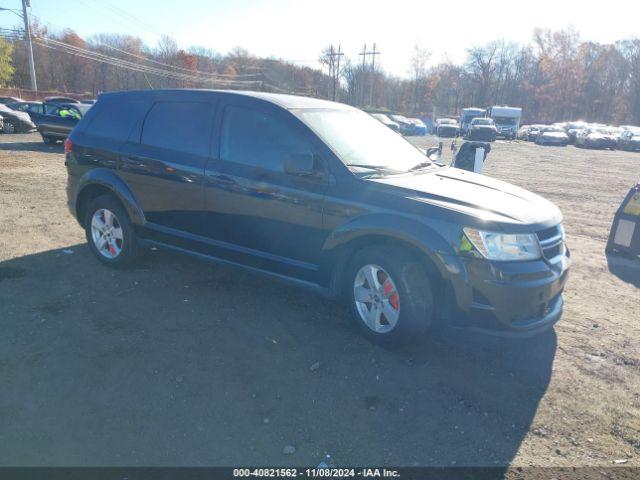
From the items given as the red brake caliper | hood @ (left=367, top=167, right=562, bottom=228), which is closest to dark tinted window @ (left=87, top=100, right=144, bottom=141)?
hood @ (left=367, top=167, right=562, bottom=228)

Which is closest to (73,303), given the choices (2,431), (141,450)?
(2,431)

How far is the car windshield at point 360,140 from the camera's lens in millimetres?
4168

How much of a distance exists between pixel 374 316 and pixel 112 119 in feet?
12.0

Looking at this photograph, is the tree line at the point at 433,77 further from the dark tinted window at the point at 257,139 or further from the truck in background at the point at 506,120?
the dark tinted window at the point at 257,139

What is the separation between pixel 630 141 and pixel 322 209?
38655 mm

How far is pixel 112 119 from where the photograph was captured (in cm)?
536

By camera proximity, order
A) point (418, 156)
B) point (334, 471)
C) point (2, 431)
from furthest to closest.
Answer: point (418, 156)
point (2, 431)
point (334, 471)

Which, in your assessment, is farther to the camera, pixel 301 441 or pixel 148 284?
pixel 148 284

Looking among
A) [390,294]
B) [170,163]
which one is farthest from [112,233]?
[390,294]

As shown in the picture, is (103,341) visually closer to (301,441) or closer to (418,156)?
(301,441)

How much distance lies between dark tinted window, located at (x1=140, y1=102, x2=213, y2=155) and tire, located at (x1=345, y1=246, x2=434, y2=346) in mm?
1922

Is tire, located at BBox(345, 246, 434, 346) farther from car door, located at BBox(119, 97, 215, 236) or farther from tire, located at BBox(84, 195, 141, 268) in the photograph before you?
tire, located at BBox(84, 195, 141, 268)

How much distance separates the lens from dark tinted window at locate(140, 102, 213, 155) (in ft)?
15.2

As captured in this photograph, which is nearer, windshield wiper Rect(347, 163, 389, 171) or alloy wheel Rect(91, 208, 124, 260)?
windshield wiper Rect(347, 163, 389, 171)
